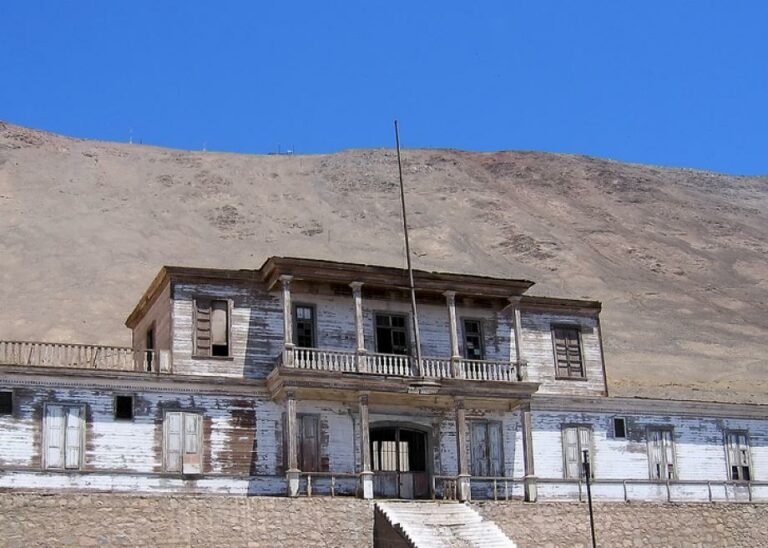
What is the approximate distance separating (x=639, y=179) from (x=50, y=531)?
9516cm

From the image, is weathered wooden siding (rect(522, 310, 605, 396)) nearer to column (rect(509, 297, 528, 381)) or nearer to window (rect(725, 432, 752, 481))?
column (rect(509, 297, 528, 381))

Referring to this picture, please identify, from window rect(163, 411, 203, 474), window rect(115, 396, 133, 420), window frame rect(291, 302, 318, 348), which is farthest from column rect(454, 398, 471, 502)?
window rect(115, 396, 133, 420)

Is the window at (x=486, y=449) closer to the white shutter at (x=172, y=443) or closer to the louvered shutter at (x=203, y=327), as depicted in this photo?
the louvered shutter at (x=203, y=327)

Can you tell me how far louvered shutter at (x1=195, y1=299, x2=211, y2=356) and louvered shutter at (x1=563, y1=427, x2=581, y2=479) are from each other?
485 inches

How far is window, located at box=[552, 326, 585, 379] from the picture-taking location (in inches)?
1543

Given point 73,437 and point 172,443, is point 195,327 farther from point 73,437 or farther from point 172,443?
point 73,437

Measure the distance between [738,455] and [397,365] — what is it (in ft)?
44.0

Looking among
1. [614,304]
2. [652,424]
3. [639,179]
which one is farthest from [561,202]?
[652,424]

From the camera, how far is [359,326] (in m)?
34.9

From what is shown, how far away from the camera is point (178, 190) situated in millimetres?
97688

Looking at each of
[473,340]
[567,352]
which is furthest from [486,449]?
[567,352]

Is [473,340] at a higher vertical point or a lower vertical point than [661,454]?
higher

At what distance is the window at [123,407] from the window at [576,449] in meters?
14.4

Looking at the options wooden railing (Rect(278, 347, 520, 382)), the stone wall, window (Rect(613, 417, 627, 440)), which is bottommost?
the stone wall
